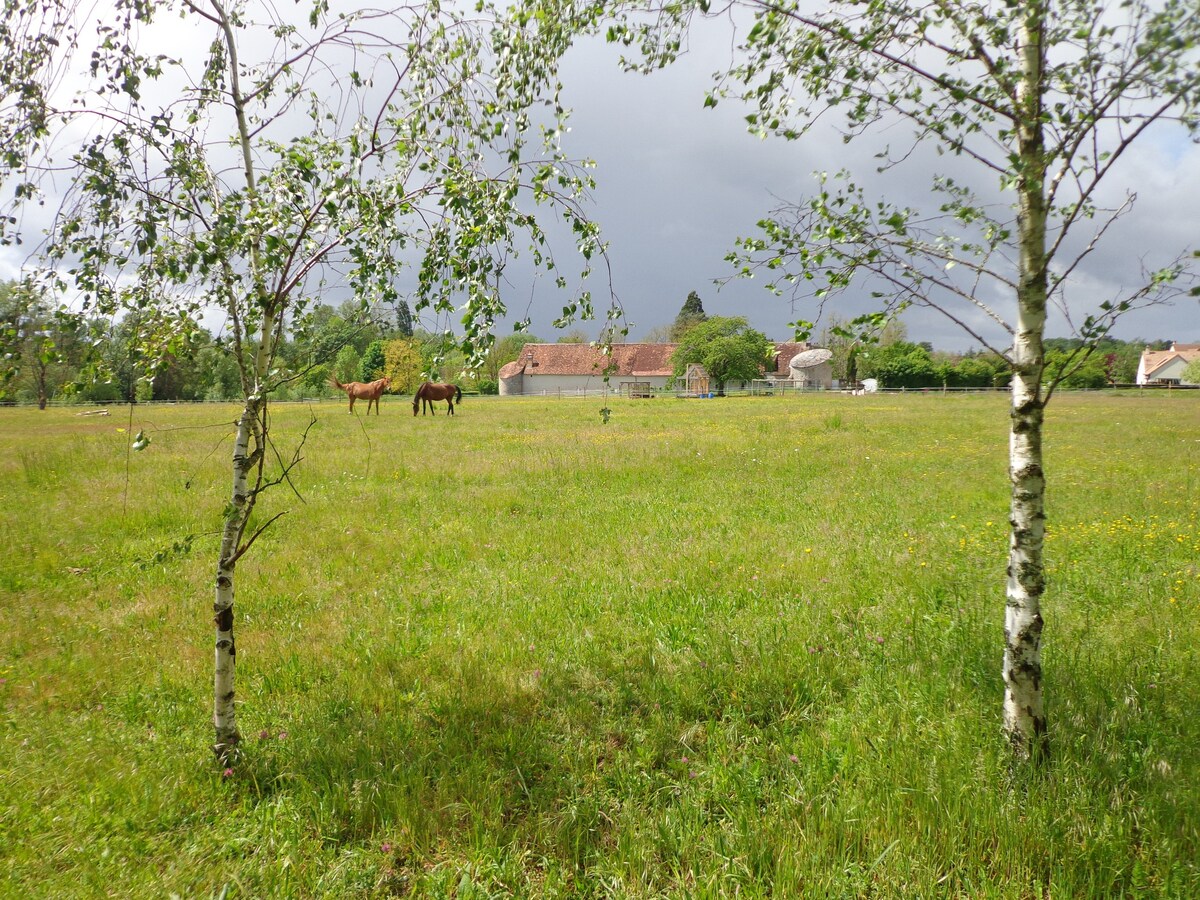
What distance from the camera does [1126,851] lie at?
121 inches

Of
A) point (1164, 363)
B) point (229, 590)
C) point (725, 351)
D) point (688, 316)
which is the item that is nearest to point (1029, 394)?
point (229, 590)

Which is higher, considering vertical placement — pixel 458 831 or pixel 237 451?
pixel 237 451

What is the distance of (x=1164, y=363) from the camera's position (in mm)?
116500

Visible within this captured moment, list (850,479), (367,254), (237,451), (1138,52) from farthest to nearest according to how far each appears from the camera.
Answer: (850,479) → (367,254) → (237,451) → (1138,52)

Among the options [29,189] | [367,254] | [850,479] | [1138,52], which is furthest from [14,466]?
[1138,52]

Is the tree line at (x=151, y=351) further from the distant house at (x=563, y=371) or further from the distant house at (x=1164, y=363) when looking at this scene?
the distant house at (x=1164, y=363)

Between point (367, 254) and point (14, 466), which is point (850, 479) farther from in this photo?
point (14, 466)

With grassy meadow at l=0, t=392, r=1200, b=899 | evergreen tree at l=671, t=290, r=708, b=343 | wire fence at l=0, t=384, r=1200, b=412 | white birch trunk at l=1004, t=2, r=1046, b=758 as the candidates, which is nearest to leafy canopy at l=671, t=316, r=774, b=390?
wire fence at l=0, t=384, r=1200, b=412

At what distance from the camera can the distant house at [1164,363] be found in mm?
112500

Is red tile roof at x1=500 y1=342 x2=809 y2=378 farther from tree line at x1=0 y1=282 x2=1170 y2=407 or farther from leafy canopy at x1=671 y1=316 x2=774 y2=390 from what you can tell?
tree line at x1=0 y1=282 x2=1170 y2=407

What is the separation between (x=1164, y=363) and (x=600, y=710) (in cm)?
15826

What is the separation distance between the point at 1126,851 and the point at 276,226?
5836mm

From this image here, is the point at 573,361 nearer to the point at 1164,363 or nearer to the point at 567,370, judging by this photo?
the point at 567,370

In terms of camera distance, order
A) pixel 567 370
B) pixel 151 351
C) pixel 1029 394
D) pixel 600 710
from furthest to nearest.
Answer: pixel 567 370
pixel 600 710
pixel 151 351
pixel 1029 394
